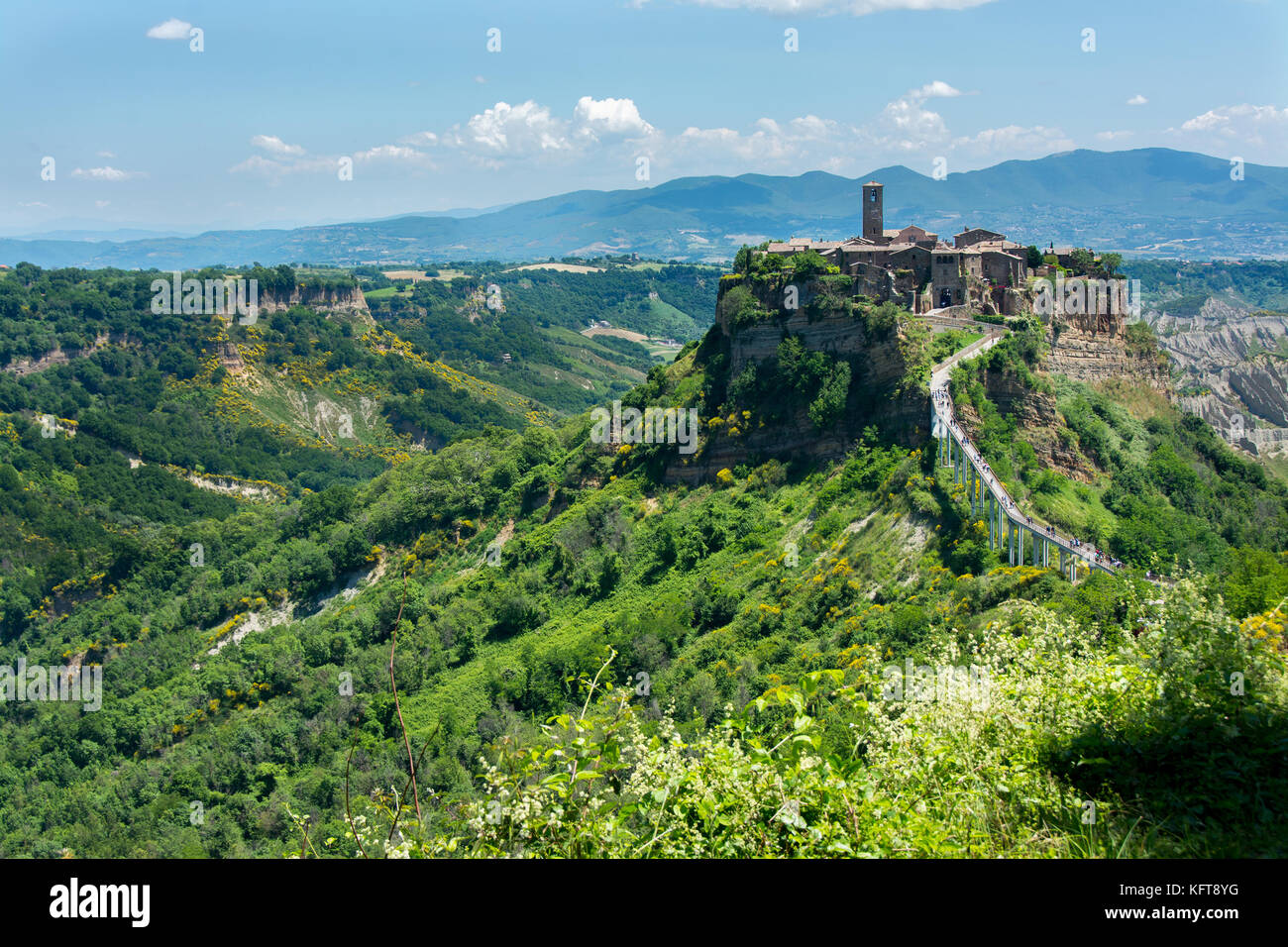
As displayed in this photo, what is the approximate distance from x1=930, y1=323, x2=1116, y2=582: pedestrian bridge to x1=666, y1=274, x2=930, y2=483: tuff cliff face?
1.47 metres

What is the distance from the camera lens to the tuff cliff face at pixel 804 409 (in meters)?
41.4

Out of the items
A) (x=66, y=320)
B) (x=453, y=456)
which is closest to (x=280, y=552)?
(x=453, y=456)

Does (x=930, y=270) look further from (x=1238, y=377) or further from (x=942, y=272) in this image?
(x=1238, y=377)

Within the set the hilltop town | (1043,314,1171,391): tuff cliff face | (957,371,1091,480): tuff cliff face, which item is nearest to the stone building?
the hilltop town

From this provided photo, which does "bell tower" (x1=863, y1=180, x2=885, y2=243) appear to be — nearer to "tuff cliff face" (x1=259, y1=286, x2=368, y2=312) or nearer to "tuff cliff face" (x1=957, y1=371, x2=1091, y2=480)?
"tuff cliff face" (x1=957, y1=371, x2=1091, y2=480)

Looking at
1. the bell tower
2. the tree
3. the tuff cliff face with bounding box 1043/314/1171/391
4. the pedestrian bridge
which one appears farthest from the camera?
the bell tower

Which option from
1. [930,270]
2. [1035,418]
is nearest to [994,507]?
[1035,418]

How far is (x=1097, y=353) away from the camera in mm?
46188

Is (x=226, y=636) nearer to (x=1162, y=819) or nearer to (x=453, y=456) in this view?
(x=453, y=456)

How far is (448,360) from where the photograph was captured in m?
172

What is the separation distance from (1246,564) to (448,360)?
522 feet

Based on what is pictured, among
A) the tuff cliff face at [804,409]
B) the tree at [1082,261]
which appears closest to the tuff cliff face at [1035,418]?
the tuff cliff face at [804,409]

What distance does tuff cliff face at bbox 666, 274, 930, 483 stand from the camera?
41.4 metres

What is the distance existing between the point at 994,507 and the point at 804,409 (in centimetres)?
1491
